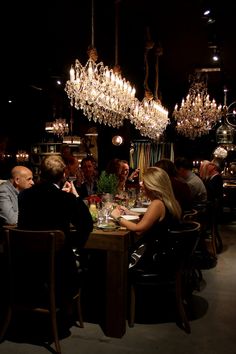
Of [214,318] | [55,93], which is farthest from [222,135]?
[214,318]

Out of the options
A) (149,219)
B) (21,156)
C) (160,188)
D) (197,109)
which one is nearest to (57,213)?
(149,219)

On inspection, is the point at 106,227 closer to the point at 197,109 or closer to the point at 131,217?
the point at 131,217

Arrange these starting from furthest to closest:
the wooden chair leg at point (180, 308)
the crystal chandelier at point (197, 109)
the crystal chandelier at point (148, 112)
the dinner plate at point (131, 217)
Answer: the crystal chandelier at point (197, 109)
the crystal chandelier at point (148, 112)
the dinner plate at point (131, 217)
the wooden chair leg at point (180, 308)

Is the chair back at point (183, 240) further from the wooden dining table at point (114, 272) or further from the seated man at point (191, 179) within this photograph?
the seated man at point (191, 179)

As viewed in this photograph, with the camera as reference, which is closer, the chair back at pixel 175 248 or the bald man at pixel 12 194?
the chair back at pixel 175 248

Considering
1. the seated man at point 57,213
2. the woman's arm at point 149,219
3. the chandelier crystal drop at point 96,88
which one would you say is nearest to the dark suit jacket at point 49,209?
the seated man at point 57,213

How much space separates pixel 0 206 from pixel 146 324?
5.93ft

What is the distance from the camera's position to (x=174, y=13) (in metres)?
5.47

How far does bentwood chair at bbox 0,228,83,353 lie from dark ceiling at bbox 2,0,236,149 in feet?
10.0

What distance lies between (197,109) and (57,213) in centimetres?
687

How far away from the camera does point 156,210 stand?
3369 millimetres

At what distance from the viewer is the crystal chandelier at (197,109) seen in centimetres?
894

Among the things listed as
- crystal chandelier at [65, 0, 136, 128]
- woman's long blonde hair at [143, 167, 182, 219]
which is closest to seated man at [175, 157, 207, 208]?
crystal chandelier at [65, 0, 136, 128]

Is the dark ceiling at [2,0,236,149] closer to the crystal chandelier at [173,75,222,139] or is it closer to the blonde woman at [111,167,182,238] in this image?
the crystal chandelier at [173,75,222,139]
